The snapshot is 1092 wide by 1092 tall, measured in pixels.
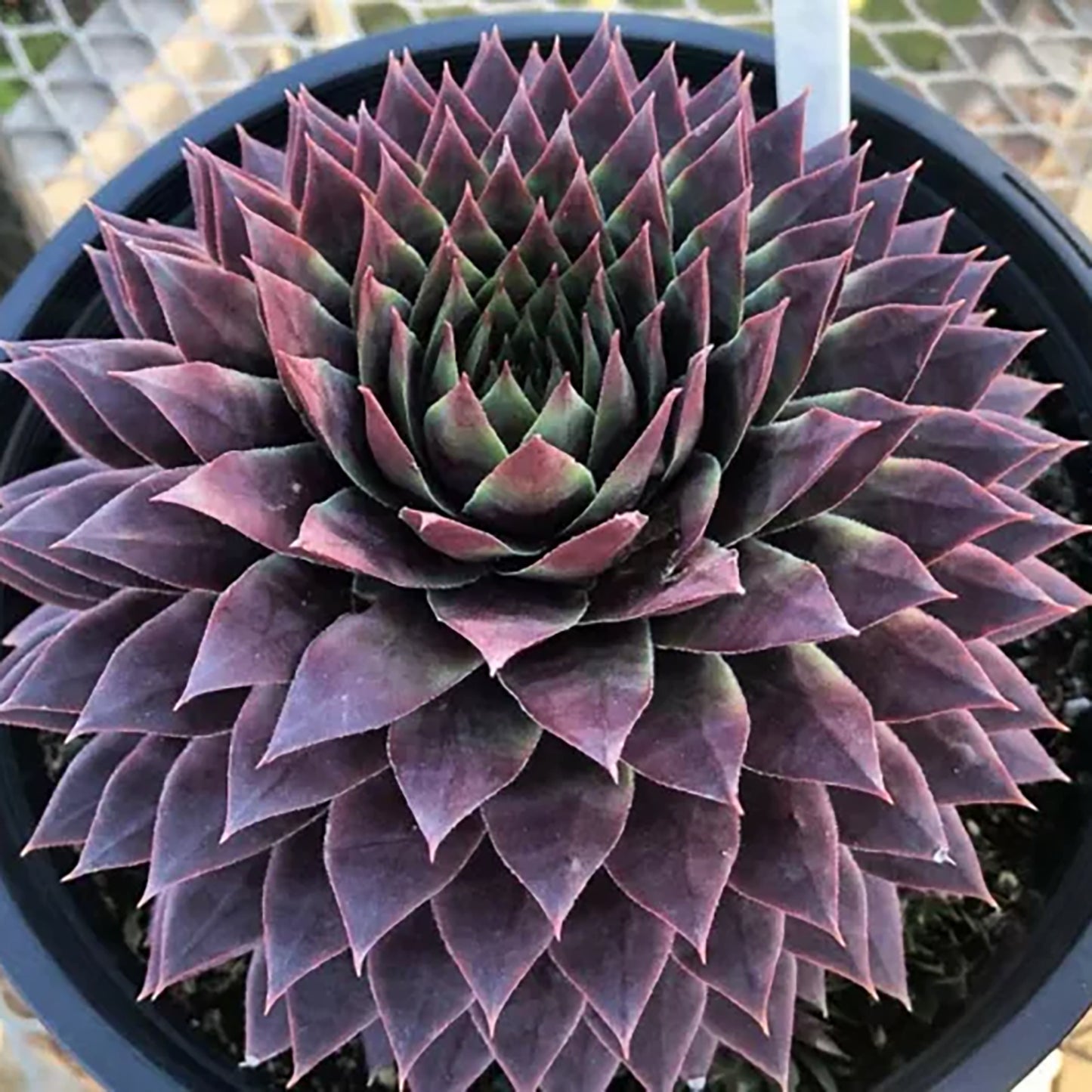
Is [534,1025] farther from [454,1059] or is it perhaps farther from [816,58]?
[816,58]

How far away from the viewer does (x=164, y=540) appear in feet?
1.62

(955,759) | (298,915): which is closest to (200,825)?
(298,915)

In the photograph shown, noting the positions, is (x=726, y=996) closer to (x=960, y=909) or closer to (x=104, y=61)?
(x=960, y=909)

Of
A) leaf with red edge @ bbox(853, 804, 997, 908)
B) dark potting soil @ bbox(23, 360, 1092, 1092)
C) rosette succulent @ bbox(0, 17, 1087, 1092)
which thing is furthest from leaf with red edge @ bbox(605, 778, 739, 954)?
dark potting soil @ bbox(23, 360, 1092, 1092)

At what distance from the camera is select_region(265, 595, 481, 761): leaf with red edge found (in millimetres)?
439

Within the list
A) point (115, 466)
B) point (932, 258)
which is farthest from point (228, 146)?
point (932, 258)

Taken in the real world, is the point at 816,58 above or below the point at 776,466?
above

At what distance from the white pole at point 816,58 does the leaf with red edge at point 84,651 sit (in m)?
0.33

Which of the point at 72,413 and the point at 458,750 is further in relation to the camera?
the point at 72,413

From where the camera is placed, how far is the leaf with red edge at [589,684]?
0.43 meters

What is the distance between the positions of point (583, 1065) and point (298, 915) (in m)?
0.13

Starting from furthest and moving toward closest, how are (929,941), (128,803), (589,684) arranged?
1. (929,941)
2. (128,803)
3. (589,684)

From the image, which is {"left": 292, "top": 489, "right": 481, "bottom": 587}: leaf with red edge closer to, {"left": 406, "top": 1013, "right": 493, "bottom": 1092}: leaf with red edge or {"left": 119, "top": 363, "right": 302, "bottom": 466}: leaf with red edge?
{"left": 119, "top": 363, "right": 302, "bottom": 466}: leaf with red edge

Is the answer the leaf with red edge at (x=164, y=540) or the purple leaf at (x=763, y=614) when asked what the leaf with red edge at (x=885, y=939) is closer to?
the purple leaf at (x=763, y=614)
